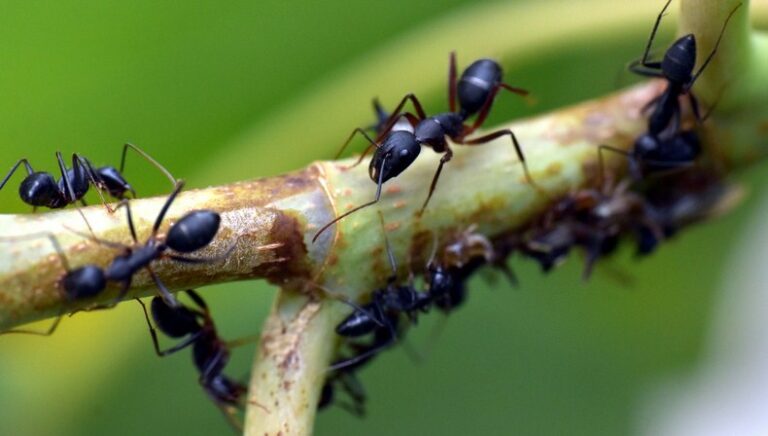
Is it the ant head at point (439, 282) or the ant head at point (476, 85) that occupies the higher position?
the ant head at point (476, 85)

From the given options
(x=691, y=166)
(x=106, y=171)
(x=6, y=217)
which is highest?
(x=6, y=217)

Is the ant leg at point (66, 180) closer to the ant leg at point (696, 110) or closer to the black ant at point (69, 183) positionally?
the black ant at point (69, 183)

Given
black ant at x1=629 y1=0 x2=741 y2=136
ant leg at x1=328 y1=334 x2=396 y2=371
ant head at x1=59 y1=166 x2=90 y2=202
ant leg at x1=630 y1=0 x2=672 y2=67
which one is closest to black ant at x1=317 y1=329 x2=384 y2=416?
ant leg at x1=328 y1=334 x2=396 y2=371

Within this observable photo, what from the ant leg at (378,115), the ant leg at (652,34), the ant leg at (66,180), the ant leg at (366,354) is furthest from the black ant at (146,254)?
the ant leg at (652,34)

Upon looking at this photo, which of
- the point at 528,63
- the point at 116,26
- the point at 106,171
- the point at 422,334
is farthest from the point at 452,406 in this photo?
the point at 116,26

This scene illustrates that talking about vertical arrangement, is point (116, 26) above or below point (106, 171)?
above

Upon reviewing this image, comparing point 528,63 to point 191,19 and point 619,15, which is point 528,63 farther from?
point 191,19

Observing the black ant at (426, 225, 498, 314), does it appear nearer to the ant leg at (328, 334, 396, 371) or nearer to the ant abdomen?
the ant leg at (328, 334, 396, 371)
